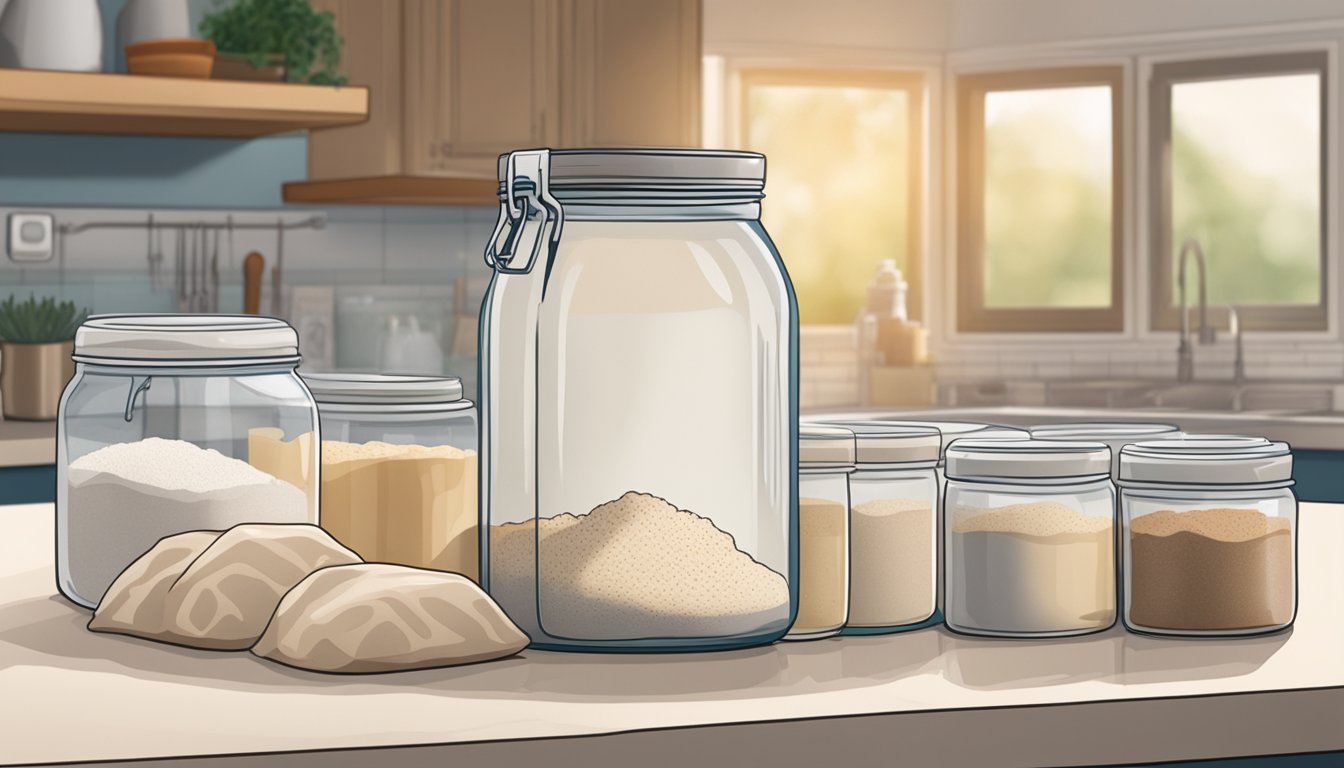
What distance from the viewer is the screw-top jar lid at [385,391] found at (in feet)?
3.25

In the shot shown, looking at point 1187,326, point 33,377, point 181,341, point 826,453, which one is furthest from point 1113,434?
point 1187,326

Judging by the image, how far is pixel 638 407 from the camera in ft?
2.77

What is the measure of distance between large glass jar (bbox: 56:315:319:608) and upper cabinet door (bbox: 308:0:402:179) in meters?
3.30

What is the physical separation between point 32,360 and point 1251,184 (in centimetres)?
350

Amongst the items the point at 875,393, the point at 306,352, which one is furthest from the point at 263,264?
the point at 875,393

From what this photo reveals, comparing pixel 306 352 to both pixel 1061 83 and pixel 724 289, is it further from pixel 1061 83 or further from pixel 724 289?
pixel 724 289

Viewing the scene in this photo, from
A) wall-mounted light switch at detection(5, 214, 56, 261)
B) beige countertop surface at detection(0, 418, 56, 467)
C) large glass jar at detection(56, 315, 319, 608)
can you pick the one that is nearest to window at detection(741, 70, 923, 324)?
wall-mounted light switch at detection(5, 214, 56, 261)

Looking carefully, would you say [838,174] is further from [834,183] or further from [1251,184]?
[1251,184]

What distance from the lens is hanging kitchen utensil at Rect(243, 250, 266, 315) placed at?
14.0 ft

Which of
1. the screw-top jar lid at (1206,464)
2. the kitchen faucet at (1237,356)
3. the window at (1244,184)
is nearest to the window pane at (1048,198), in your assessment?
the window at (1244,184)

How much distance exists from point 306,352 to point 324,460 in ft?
11.2

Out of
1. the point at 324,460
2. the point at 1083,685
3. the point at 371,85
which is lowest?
the point at 1083,685

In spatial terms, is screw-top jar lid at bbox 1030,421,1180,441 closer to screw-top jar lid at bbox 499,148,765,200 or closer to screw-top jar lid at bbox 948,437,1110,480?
screw-top jar lid at bbox 948,437,1110,480

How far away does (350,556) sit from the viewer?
0.90 metres
